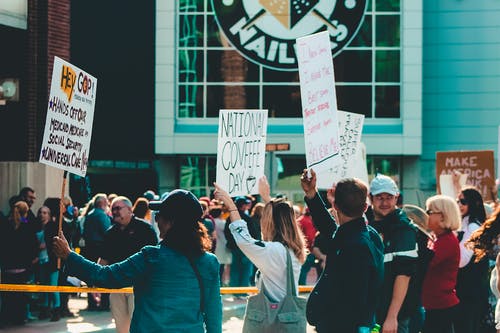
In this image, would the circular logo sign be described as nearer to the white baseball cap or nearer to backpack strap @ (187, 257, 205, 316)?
the white baseball cap

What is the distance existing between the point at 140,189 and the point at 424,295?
1308 inches

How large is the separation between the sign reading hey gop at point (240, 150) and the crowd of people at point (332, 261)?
1041 millimetres

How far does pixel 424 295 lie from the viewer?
27.2 feet

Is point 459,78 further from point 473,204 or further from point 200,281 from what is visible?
point 200,281

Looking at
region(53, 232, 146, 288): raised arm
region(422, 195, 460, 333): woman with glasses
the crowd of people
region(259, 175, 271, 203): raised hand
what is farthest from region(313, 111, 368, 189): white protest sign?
region(53, 232, 146, 288): raised arm

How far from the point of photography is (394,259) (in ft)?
24.2

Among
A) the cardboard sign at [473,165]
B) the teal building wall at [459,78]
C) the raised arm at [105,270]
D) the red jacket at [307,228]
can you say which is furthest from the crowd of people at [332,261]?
the teal building wall at [459,78]

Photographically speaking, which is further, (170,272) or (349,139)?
(349,139)

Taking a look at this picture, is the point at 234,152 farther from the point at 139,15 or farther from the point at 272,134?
the point at 139,15

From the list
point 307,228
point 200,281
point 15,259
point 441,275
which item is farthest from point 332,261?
point 307,228

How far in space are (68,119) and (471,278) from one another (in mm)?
3882

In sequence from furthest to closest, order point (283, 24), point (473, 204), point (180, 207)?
point (283, 24), point (473, 204), point (180, 207)

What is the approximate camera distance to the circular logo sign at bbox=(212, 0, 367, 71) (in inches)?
1419

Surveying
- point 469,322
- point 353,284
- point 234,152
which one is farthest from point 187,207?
point 234,152
